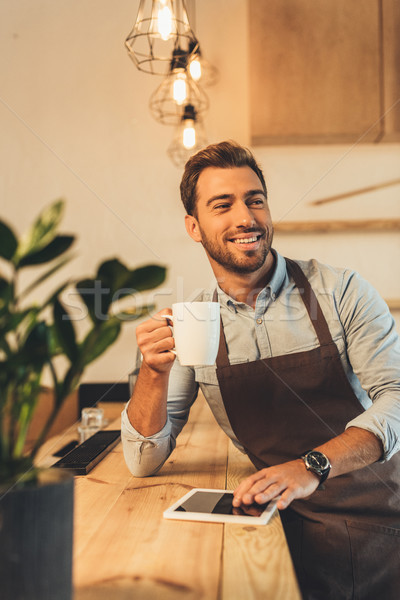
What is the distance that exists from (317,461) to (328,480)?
21 centimetres

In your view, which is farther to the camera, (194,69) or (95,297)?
(194,69)

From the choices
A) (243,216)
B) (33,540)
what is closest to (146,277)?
(33,540)

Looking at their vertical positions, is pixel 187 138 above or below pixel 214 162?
above

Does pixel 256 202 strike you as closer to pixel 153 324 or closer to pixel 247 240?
pixel 247 240

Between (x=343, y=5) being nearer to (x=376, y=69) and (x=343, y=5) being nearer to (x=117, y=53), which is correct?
(x=376, y=69)

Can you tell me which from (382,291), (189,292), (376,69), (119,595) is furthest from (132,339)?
(119,595)

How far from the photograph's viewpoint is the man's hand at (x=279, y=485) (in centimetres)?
80

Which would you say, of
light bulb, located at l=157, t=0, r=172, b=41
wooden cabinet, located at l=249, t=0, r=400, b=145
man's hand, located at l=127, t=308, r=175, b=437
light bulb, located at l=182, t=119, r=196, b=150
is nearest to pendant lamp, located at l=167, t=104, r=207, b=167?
light bulb, located at l=182, t=119, r=196, b=150

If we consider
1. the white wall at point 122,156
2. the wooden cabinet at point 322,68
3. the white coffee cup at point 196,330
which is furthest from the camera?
the white wall at point 122,156

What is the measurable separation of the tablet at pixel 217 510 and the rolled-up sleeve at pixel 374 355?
0.32 m

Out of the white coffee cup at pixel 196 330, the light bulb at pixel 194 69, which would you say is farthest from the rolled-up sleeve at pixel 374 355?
the light bulb at pixel 194 69

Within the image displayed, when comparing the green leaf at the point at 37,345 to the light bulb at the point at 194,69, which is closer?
the green leaf at the point at 37,345

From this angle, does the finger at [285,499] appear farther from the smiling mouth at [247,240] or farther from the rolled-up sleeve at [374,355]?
the smiling mouth at [247,240]

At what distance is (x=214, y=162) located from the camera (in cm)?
144
